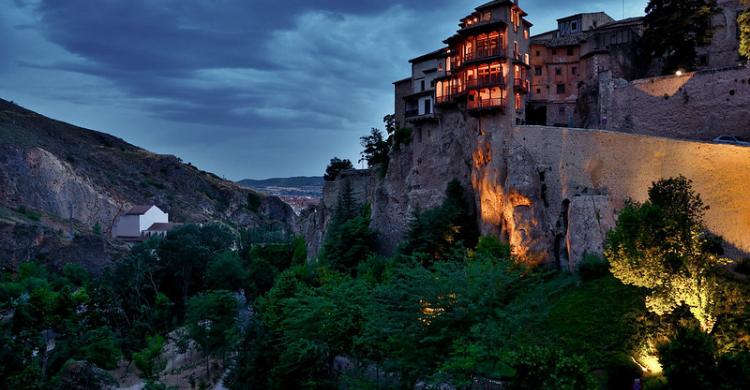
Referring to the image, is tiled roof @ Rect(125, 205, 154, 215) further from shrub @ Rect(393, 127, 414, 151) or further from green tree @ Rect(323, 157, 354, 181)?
shrub @ Rect(393, 127, 414, 151)

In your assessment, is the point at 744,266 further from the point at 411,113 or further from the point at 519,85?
the point at 411,113

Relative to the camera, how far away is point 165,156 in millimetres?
132375

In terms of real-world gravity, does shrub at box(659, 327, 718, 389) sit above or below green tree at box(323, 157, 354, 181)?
below

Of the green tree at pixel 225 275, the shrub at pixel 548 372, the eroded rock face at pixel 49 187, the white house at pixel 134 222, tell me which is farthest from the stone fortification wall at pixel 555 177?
the eroded rock face at pixel 49 187

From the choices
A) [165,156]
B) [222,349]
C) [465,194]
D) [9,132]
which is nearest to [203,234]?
[222,349]

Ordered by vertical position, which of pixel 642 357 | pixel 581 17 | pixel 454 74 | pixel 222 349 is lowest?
pixel 222 349

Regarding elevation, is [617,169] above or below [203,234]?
above

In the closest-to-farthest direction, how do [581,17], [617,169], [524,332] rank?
[524,332], [617,169], [581,17]

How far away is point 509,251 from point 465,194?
8.91 metres

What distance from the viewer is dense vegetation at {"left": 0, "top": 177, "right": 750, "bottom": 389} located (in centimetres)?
1733

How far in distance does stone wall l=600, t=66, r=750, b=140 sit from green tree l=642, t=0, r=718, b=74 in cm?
443

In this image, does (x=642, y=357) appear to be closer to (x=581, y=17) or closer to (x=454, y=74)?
(x=454, y=74)

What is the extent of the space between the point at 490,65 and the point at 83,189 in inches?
3284

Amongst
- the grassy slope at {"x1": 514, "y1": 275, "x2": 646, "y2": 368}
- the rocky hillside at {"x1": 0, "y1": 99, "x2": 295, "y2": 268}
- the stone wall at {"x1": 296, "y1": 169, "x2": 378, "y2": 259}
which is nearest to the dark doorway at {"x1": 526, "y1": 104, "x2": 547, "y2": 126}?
the stone wall at {"x1": 296, "y1": 169, "x2": 378, "y2": 259}
